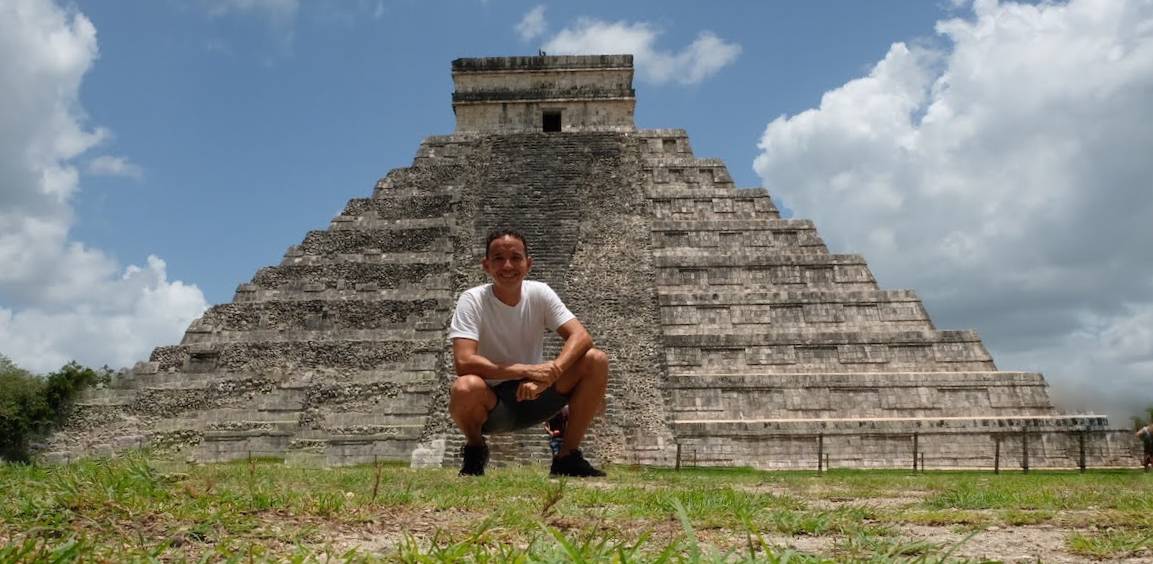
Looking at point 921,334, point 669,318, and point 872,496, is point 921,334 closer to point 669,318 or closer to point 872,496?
point 669,318

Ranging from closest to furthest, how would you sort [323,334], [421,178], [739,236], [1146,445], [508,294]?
[508,294], [1146,445], [323,334], [739,236], [421,178]

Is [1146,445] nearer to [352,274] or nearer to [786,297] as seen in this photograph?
[786,297]

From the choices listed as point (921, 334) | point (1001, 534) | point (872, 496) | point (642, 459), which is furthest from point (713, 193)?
point (1001, 534)

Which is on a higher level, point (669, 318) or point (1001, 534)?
point (669, 318)

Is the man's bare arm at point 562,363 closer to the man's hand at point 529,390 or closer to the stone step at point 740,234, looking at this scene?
the man's hand at point 529,390

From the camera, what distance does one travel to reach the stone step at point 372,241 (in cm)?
1816

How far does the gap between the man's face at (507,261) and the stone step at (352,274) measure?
39.4 feet

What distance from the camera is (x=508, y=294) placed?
557 cm

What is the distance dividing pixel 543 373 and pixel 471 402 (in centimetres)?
55

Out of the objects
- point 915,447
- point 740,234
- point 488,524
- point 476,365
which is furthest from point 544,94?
point 488,524

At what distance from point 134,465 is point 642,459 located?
35.2 ft

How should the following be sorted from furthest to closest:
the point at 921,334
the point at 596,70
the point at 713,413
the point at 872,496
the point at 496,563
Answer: the point at 596,70 → the point at 921,334 → the point at 713,413 → the point at 872,496 → the point at 496,563

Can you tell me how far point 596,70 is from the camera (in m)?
23.0

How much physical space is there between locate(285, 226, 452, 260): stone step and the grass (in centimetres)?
1396
